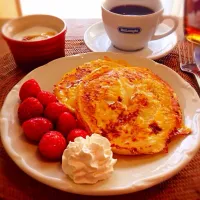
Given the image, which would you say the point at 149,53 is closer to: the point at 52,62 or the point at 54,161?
the point at 52,62

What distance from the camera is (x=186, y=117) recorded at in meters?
1.03

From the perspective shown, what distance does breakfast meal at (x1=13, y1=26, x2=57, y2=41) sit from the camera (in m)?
1.34

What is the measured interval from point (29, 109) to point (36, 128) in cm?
9

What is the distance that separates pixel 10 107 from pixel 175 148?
53 centimetres

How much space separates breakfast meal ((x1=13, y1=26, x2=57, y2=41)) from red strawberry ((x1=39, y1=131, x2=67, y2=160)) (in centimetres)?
57

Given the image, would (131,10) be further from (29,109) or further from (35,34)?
(29,109)

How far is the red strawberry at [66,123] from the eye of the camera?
96 cm

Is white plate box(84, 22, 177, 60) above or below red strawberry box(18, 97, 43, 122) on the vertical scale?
below

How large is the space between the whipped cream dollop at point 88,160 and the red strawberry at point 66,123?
0.33 ft

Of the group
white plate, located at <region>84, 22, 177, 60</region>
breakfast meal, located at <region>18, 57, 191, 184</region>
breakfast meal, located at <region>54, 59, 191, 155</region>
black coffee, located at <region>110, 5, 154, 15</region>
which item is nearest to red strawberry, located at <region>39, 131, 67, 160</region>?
breakfast meal, located at <region>18, 57, 191, 184</region>

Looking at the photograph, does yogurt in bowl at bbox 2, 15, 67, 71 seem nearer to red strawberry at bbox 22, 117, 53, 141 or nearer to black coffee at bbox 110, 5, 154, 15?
black coffee at bbox 110, 5, 154, 15

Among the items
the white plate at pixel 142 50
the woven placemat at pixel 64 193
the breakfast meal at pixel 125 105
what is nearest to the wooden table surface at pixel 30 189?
the woven placemat at pixel 64 193

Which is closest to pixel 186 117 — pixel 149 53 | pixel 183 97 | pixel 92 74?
pixel 183 97

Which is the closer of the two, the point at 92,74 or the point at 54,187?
the point at 54,187
